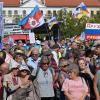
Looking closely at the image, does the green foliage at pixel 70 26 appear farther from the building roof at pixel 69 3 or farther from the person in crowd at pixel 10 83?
the person in crowd at pixel 10 83

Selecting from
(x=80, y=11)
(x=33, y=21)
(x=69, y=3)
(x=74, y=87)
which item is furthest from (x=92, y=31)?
(x=69, y=3)

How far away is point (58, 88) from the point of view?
397 inches

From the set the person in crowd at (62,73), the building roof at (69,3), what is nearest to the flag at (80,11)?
the person in crowd at (62,73)

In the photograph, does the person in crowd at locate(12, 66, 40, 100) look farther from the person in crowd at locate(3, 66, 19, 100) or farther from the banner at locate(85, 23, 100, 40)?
the banner at locate(85, 23, 100, 40)

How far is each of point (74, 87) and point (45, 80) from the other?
3.36 ft

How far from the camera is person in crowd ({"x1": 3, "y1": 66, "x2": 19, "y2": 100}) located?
349 inches

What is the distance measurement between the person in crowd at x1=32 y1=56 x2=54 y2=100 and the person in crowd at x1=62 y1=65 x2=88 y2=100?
883 millimetres

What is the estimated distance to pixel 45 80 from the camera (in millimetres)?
9867

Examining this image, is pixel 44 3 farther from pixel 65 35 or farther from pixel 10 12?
pixel 65 35

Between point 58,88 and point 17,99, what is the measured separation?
149cm

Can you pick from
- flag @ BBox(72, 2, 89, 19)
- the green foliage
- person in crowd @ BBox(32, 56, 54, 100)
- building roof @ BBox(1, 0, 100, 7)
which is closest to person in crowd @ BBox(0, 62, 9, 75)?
person in crowd @ BBox(32, 56, 54, 100)

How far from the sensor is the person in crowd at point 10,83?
8.86m

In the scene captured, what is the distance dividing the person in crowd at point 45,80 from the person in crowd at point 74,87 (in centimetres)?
88

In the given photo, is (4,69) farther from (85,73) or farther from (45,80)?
(85,73)
